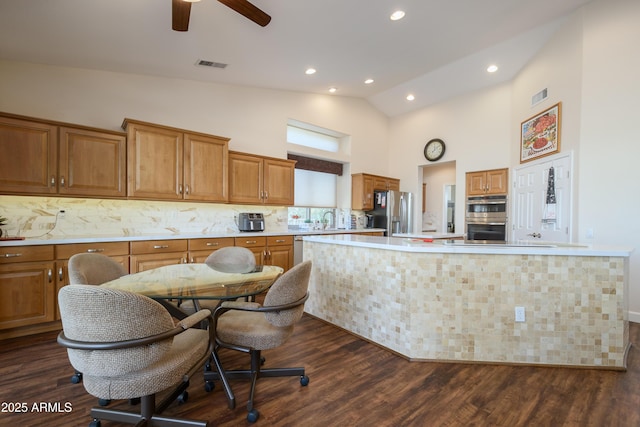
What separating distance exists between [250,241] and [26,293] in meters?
2.27

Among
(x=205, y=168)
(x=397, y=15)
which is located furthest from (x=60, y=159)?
(x=397, y=15)

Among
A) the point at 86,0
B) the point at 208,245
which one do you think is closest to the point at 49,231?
the point at 208,245

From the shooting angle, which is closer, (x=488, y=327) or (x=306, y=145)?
(x=488, y=327)

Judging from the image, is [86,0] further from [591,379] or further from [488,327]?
[591,379]

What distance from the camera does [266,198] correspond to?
182 inches

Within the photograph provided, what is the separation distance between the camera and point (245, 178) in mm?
4375

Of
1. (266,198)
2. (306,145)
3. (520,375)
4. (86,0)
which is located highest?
(86,0)

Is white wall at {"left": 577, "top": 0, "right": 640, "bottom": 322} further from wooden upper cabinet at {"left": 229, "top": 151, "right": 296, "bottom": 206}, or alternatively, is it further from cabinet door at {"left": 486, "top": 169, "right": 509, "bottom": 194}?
wooden upper cabinet at {"left": 229, "top": 151, "right": 296, "bottom": 206}

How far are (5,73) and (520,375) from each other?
5.46 metres

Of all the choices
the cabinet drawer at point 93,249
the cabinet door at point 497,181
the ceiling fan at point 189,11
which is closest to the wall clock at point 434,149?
the cabinet door at point 497,181

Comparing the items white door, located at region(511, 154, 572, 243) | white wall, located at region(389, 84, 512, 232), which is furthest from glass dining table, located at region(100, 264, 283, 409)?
white wall, located at region(389, 84, 512, 232)

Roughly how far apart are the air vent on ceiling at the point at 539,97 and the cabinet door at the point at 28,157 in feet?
20.9

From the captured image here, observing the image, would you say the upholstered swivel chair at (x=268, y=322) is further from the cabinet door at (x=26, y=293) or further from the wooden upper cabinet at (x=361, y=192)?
the wooden upper cabinet at (x=361, y=192)

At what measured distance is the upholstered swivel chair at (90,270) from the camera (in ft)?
5.98
